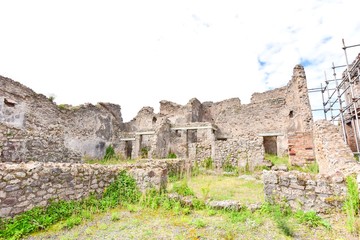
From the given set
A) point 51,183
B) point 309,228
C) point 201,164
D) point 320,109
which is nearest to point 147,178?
point 51,183

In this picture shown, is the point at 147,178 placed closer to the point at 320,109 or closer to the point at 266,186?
the point at 266,186

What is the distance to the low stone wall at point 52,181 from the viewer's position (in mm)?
3728

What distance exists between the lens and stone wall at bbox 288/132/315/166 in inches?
324

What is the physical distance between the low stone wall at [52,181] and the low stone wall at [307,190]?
3.08 m

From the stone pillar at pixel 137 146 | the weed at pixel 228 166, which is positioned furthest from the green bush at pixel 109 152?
the weed at pixel 228 166

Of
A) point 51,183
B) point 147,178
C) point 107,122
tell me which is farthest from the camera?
point 107,122

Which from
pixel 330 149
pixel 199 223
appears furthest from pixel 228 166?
pixel 199 223

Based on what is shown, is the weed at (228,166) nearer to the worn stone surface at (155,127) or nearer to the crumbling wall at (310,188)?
the worn stone surface at (155,127)

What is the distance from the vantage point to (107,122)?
62.5ft

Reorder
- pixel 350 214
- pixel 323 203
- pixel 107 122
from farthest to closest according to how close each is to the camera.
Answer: pixel 107 122 → pixel 323 203 → pixel 350 214

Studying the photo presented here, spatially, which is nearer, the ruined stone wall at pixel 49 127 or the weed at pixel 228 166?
the ruined stone wall at pixel 49 127

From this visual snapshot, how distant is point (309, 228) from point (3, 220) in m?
5.74

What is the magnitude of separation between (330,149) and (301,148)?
2363 millimetres

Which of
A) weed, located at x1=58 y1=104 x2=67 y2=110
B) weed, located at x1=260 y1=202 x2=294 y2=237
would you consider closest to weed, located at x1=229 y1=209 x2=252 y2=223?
weed, located at x1=260 y1=202 x2=294 y2=237
